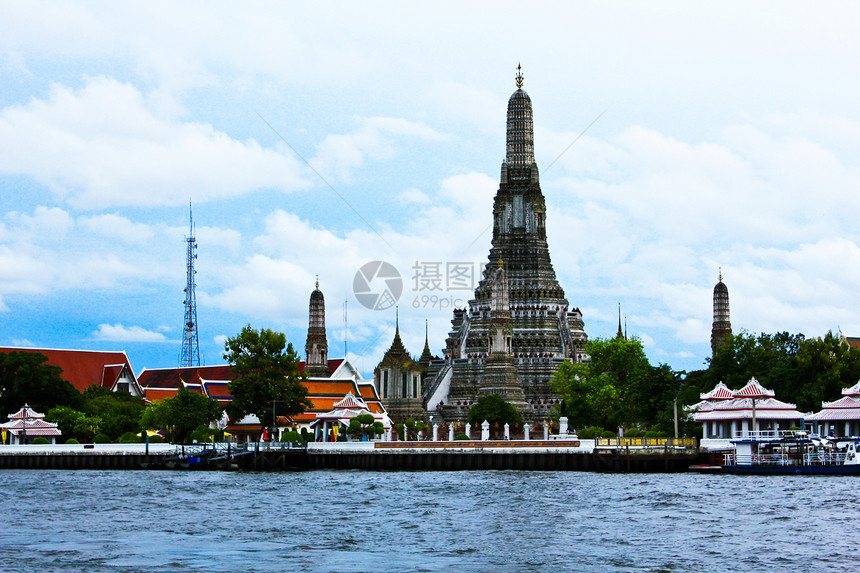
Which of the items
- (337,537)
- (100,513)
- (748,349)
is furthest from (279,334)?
(337,537)

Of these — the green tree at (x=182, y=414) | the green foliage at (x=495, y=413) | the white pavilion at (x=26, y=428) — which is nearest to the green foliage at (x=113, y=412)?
the green tree at (x=182, y=414)

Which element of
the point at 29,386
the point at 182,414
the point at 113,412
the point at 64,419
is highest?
the point at 29,386

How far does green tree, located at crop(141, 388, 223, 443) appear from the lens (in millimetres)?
99500

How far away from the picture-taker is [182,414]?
99.4 metres

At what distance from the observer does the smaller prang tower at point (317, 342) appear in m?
130

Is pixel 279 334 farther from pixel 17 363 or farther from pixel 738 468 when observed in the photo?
pixel 738 468

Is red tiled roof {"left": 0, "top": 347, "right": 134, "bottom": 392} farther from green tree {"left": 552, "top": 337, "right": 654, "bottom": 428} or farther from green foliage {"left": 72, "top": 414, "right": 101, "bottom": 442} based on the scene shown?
green tree {"left": 552, "top": 337, "right": 654, "bottom": 428}

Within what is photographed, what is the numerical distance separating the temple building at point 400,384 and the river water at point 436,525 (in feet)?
164

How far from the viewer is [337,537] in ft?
155

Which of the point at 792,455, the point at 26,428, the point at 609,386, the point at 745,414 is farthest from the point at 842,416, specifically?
the point at 26,428

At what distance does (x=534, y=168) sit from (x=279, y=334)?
140 feet

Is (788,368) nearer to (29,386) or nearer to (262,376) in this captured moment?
(262,376)

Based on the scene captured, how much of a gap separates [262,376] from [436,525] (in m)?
48.8

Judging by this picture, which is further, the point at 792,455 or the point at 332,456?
the point at 332,456
